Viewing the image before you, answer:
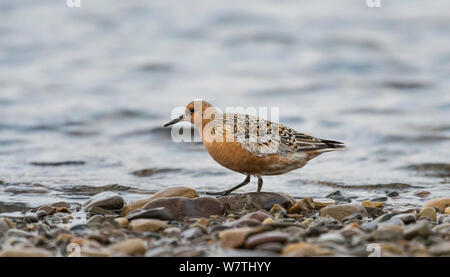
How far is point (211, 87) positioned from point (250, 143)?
8.98 meters

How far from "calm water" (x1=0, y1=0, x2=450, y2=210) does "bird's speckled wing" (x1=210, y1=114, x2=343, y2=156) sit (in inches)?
50.6

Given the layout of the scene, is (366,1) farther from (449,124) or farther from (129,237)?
(129,237)

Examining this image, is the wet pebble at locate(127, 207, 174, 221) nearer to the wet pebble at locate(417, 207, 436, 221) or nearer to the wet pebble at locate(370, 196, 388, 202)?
the wet pebble at locate(417, 207, 436, 221)

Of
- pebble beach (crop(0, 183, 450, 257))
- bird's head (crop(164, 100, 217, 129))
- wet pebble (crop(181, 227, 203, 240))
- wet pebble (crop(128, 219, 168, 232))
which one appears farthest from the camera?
bird's head (crop(164, 100, 217, 129))

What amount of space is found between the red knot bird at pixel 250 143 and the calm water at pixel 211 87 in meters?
1.32

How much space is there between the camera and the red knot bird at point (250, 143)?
754cm

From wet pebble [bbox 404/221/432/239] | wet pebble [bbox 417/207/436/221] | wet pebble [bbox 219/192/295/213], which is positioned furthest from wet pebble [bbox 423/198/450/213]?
wet pebble [bbox 404/221/432/239]

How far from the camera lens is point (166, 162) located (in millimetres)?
11445

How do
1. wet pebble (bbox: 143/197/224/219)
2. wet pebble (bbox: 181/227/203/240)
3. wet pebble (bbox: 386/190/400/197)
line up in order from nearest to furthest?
wet pebble (bbox: 181/227/203/240), wet pebble (bbox: 143/197/224/219), wet pebble (bbox: 386/190/400/197)

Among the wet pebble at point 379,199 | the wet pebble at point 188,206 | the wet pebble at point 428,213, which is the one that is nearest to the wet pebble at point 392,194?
the wet pebble at point 379,199

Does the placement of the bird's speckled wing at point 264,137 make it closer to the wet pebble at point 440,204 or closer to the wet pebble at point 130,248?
the wet pebble at point 440,204

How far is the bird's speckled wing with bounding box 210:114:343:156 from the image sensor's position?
24.9 feet

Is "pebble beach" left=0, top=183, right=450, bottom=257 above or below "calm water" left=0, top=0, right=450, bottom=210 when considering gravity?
below
